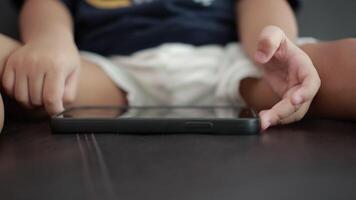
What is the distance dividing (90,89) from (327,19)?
392 millimetres

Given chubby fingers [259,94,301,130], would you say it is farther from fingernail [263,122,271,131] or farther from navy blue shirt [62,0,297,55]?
navy blue shirt [62,0,297,55]

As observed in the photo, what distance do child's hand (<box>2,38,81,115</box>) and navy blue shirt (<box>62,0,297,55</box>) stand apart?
0.62 ft

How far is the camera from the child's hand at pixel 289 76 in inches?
18.4

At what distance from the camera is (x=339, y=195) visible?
0.33m

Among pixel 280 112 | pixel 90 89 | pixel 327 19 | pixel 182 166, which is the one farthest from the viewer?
pixel 327 19

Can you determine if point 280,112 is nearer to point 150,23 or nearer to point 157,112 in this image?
point 157,112

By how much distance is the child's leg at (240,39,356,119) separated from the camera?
507 mm

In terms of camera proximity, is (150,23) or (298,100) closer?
(298,100)

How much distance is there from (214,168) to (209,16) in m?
0.41

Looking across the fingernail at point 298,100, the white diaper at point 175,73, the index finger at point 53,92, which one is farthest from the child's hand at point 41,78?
the fingernail at point 298,100

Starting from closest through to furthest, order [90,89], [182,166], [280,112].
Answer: [182,166]
[280,112]
[90,89]


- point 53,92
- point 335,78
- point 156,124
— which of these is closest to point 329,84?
point 335,78

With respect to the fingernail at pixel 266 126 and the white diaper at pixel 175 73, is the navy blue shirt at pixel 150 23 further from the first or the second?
the fingernail at pixel 266 126

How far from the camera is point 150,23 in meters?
0.73
